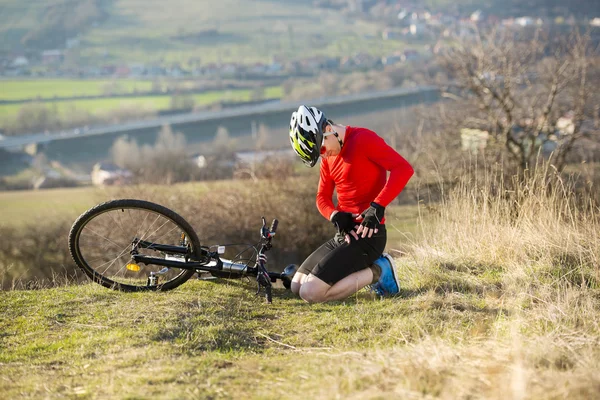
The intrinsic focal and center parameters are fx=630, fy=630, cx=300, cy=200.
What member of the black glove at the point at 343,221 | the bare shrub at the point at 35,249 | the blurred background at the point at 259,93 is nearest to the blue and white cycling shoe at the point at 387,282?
the black glove at the point at 343,221

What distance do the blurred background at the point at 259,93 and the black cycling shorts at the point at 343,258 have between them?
1.99 m

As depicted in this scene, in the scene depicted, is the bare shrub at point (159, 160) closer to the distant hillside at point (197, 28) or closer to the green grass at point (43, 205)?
the green grass at point (43, 205)

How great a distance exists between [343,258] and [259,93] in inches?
3240

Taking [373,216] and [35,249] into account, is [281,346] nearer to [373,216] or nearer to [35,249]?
[373,216]

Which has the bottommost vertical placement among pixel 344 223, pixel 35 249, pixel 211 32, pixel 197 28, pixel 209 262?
pixel 35 249

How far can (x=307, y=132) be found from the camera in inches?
209

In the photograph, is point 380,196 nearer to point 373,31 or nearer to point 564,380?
point 564,380

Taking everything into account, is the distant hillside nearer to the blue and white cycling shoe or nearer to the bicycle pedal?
the blue and white cycling shoe

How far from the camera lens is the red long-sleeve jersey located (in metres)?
5.18

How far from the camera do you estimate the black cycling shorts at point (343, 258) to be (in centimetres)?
531

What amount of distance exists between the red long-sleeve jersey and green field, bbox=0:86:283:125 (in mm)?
78041

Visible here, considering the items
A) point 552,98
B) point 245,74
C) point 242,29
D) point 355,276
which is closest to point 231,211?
Answer: point 552,98

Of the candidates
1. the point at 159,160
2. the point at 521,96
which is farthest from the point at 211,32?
the point at 521,96

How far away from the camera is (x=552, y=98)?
22531mm
